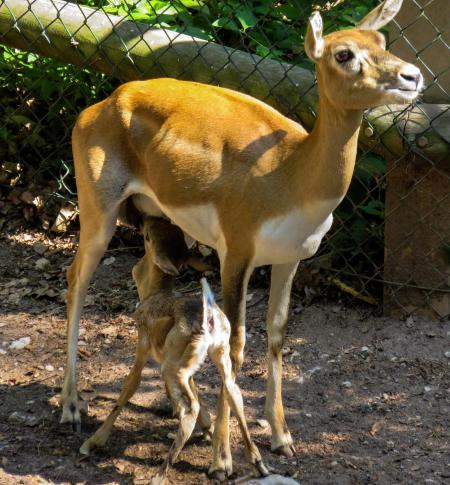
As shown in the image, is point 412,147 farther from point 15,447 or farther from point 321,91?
point 15,447

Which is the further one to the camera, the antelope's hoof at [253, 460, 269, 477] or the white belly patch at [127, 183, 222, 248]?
the white belly patch at [127, 183, 222, 248]

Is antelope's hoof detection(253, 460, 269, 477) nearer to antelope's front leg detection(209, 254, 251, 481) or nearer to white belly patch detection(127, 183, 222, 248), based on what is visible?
antelope's front leg detection(209, 254, 251, 481)

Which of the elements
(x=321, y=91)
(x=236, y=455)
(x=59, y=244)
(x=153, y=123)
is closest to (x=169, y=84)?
(x=153, y=123)

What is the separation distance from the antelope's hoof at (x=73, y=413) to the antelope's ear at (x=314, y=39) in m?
2.18

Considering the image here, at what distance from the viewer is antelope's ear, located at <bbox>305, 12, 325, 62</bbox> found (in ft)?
A: 14.3

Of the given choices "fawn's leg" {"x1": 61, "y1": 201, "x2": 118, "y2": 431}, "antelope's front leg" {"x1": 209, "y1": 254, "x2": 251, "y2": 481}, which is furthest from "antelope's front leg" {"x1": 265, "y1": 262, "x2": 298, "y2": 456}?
"fawn's leg" {"x1": 61, "y1": 201, "x2": 118, "y2": 431}

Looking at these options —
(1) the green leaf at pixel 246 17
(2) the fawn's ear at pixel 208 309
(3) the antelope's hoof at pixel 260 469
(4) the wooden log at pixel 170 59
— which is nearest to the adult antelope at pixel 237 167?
(3) the antelope's hoof at pixel 260 469

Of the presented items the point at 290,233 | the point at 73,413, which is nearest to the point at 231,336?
the point at 290,233

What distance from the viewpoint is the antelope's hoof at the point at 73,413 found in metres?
5.21

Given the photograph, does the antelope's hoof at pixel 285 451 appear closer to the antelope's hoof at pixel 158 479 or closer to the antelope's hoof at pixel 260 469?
the antelope's hoof at pixel 260 469

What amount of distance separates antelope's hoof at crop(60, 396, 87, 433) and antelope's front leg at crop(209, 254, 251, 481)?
31.7 inches

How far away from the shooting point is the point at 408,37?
→ 19.0ft

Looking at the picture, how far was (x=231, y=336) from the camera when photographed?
484cm

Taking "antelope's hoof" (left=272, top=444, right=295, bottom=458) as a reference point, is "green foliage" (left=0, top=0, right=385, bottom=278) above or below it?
above
